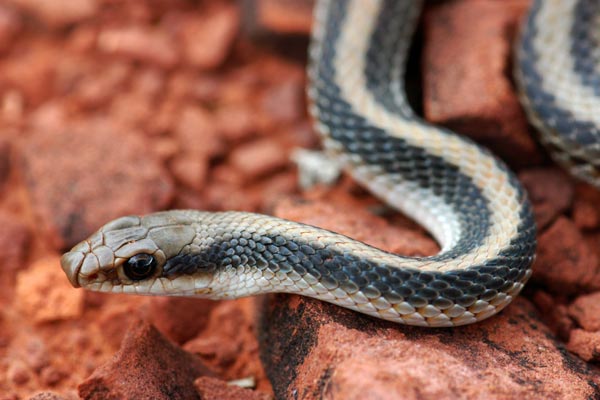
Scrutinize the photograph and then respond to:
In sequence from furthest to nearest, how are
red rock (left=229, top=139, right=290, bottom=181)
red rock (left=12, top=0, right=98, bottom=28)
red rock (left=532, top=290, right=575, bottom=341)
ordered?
red rock (left=12, top=0, right=98, bottom=28) → red rock (left=229, top=139, right=290, bottom=181) → red rock (left=532, top=290, right=575, bottom=341)

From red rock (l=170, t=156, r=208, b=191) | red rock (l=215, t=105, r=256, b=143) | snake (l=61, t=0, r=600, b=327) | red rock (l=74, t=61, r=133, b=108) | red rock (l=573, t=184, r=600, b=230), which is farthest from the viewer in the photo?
red rock (l=74, t=61, r=133, b=108)

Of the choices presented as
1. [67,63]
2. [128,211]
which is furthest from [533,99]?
[67,63]

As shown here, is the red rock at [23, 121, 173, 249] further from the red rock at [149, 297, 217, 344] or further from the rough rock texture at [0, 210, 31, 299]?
the red rock at [149, 297, 217, 344]

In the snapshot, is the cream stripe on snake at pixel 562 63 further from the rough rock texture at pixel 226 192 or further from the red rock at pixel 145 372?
the red rock at pixel 145 372

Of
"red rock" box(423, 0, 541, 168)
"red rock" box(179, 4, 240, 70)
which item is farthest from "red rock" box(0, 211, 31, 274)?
"red rock" box(423, 0, 541, 168)

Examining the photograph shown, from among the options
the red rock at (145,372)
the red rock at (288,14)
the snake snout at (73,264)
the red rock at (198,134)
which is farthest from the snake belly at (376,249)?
the red rock at (288,14)

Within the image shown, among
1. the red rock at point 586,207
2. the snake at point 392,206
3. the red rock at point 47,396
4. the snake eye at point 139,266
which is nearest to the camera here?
the red rock at point 47,396
